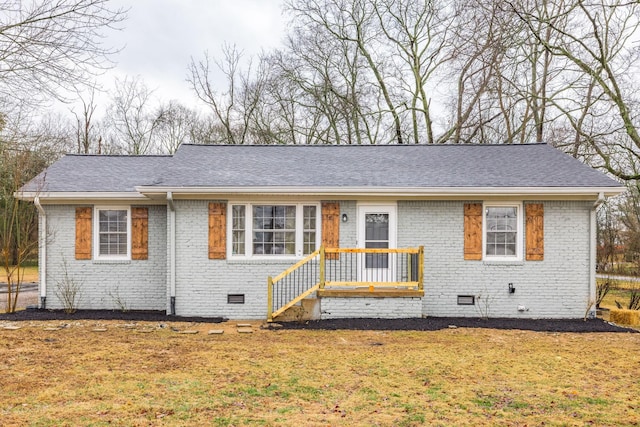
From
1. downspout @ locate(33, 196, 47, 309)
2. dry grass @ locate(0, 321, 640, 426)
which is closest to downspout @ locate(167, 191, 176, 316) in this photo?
dry grass @ locate(0, 321, 640, 426)

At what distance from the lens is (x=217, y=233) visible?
34.6ft

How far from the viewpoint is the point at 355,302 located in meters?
10.1

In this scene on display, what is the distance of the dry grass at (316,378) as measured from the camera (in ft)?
15.6

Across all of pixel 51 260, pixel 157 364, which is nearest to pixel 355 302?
pixel 157 364

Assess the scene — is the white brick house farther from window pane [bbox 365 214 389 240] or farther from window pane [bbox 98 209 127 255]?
window pane [bbox 98 209 127 255]

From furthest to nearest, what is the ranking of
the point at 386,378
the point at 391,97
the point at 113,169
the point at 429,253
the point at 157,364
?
the point at 391,97
the point at 113,169
the point at 429,253
the point at 157,364
the point at 386,378

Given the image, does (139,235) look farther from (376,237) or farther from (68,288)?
(376,237)

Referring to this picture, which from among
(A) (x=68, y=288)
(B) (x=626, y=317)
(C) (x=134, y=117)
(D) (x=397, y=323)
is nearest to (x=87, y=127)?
(C) (x=134, y=117)

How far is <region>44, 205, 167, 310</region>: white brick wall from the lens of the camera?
37.7 ft

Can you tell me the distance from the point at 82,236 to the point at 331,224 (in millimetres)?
5969

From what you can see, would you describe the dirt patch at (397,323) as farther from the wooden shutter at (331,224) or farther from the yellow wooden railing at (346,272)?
the wooden shutter at (331,224)

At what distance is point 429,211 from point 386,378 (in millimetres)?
5402

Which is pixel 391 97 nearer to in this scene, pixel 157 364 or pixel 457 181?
pixel 457 181

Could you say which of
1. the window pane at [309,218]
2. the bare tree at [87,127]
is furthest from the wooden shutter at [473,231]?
the bare tree at [87,127]
